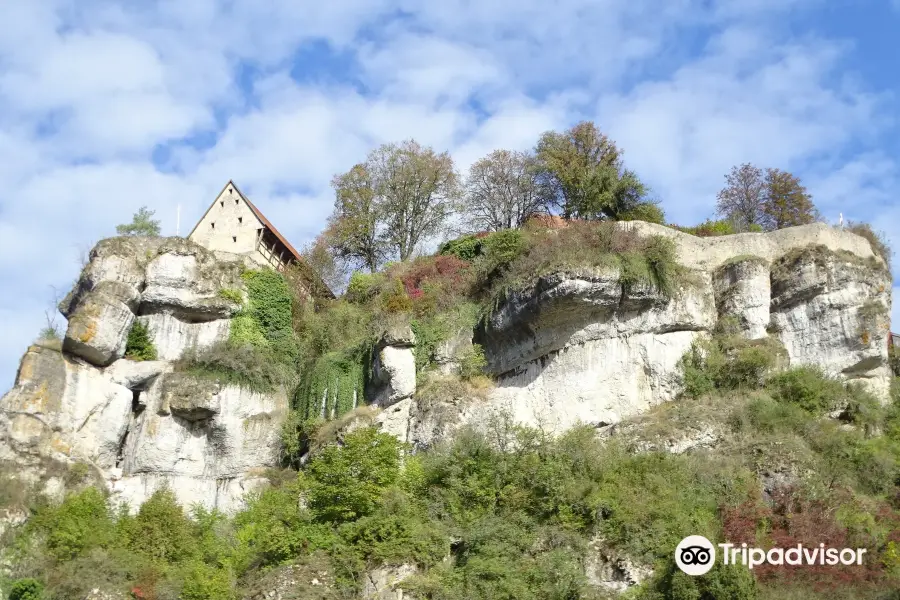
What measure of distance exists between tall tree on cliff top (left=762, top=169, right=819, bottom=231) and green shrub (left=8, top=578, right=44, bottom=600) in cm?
2631

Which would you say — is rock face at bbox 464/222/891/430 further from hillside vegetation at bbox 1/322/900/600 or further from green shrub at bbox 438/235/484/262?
green shrub at bbox 438/235/484/262

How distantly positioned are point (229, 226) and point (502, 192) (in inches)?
398

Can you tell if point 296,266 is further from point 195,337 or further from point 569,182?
point 569,182

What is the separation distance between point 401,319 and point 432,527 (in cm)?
749

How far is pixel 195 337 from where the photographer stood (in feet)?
99.3

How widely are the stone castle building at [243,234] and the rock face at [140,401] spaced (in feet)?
17.1

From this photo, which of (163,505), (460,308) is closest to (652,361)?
(460,308)

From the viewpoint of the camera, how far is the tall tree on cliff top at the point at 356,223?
39062 millimetres

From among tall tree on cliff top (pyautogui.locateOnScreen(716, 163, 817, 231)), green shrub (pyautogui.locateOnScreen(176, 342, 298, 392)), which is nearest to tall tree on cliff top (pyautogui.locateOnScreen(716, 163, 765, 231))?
tall tree on cliff top (pyautogui.locateOnScreen(716, 163, 817, 231))

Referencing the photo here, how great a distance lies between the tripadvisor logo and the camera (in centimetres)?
2019

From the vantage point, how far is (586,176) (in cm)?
3603

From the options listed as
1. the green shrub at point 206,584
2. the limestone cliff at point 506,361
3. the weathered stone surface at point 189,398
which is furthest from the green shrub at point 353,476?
the weathered stone surface at point 189,398

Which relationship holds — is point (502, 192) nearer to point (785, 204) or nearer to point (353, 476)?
point (785, 204)

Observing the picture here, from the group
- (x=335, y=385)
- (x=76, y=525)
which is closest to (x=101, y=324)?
(x=76, y=525)
